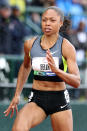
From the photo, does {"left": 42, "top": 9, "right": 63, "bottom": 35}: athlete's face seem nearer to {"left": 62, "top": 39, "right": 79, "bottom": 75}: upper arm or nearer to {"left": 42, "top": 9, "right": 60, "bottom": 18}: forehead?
{"left": 42, "top": 9, "right": 60, "bottom": 18}: forehead

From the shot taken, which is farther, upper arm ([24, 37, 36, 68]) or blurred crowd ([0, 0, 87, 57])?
blurred crowd ([0, 0, 87, 57])

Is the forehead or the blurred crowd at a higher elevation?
the forehead

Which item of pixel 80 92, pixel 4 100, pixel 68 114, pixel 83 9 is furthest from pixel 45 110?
pixel 83 9

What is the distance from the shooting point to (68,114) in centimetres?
552

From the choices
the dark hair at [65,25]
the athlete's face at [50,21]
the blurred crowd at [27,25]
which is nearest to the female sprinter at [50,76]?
the athlete's face at [50,21]

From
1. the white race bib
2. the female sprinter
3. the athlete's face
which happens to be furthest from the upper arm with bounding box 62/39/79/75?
the athlete's face

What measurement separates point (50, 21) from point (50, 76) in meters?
0.70

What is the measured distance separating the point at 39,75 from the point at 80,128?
3070mm

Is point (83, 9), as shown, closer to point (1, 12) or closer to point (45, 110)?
point (1, 12)

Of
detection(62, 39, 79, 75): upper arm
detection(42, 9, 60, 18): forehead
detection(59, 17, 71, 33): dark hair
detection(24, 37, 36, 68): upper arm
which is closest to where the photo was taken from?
detection(62, 39, 79, 75): upper arm

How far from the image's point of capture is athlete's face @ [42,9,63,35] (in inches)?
208

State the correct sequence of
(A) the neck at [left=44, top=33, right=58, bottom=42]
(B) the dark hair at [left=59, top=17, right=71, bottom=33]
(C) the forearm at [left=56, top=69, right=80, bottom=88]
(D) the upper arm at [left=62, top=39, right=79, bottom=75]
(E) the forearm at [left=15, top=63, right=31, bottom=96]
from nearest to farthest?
1. (C) the forearm at [left=56, top=69, right=80, bottom=88]
2. (D) the upper arm at [left=62, top=39, right=79, bottom=75]
3. (A) the neck at [left=44, top=33, right=58, bottom=42]
4. (E) the forearm at [left=15, top=63, right=31, bottom=96]
5. (B) the dark hair at [left=59, top=17, right=71, bottom=33]

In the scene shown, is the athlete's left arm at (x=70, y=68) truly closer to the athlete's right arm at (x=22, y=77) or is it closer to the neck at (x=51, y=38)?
the neck at (x=51, y=38)

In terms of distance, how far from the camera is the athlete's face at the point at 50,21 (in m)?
5.29
